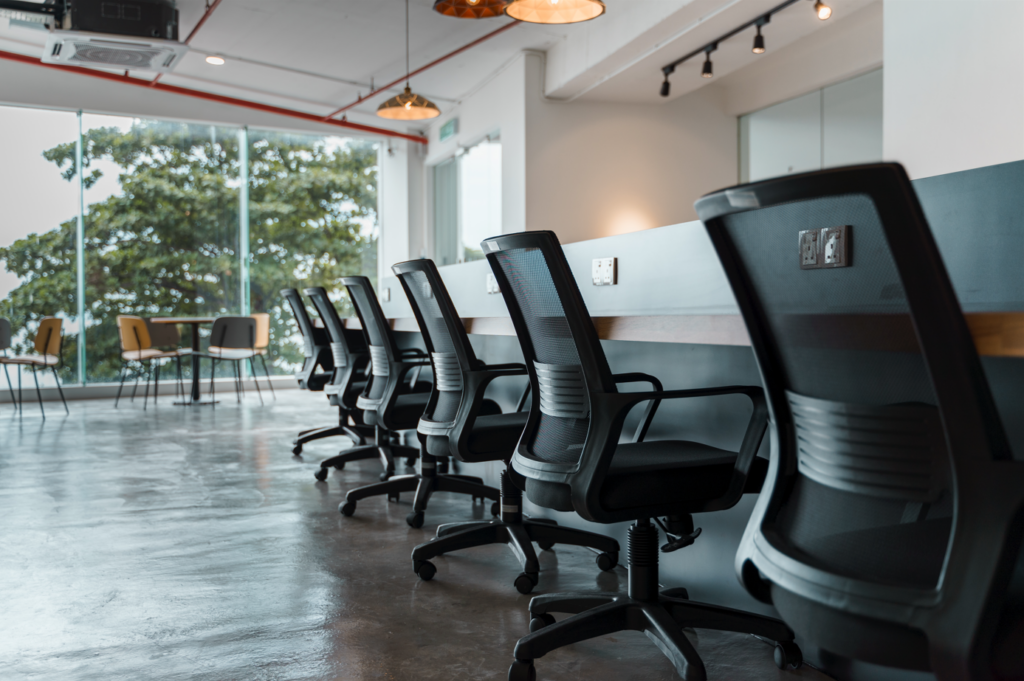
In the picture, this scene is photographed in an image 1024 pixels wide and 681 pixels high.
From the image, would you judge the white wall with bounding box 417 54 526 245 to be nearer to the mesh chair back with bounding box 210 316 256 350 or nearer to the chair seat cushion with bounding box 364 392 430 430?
the mesh chair back with bounding box 210 316 256 350

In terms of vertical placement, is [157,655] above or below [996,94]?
below

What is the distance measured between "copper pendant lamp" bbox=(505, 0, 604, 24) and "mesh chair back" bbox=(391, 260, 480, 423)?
2.00m

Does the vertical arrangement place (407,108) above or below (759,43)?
below

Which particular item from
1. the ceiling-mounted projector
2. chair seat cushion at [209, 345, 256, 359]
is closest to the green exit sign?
the ceiling-mounted projector

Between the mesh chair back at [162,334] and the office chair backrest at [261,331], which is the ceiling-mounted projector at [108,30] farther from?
the office chair backrest at [261,331]

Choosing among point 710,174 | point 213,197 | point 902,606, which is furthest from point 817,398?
point 213,197

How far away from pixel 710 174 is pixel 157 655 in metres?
7.22

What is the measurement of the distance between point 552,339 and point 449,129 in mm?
7856

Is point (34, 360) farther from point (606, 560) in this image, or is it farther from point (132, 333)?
point (606, 560)

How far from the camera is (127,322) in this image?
8.09m

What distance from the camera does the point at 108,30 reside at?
647 cm

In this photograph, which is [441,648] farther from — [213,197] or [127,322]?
[213,197]

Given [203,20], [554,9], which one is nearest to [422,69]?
[203,20]

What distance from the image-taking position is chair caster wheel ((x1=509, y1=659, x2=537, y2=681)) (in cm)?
184
